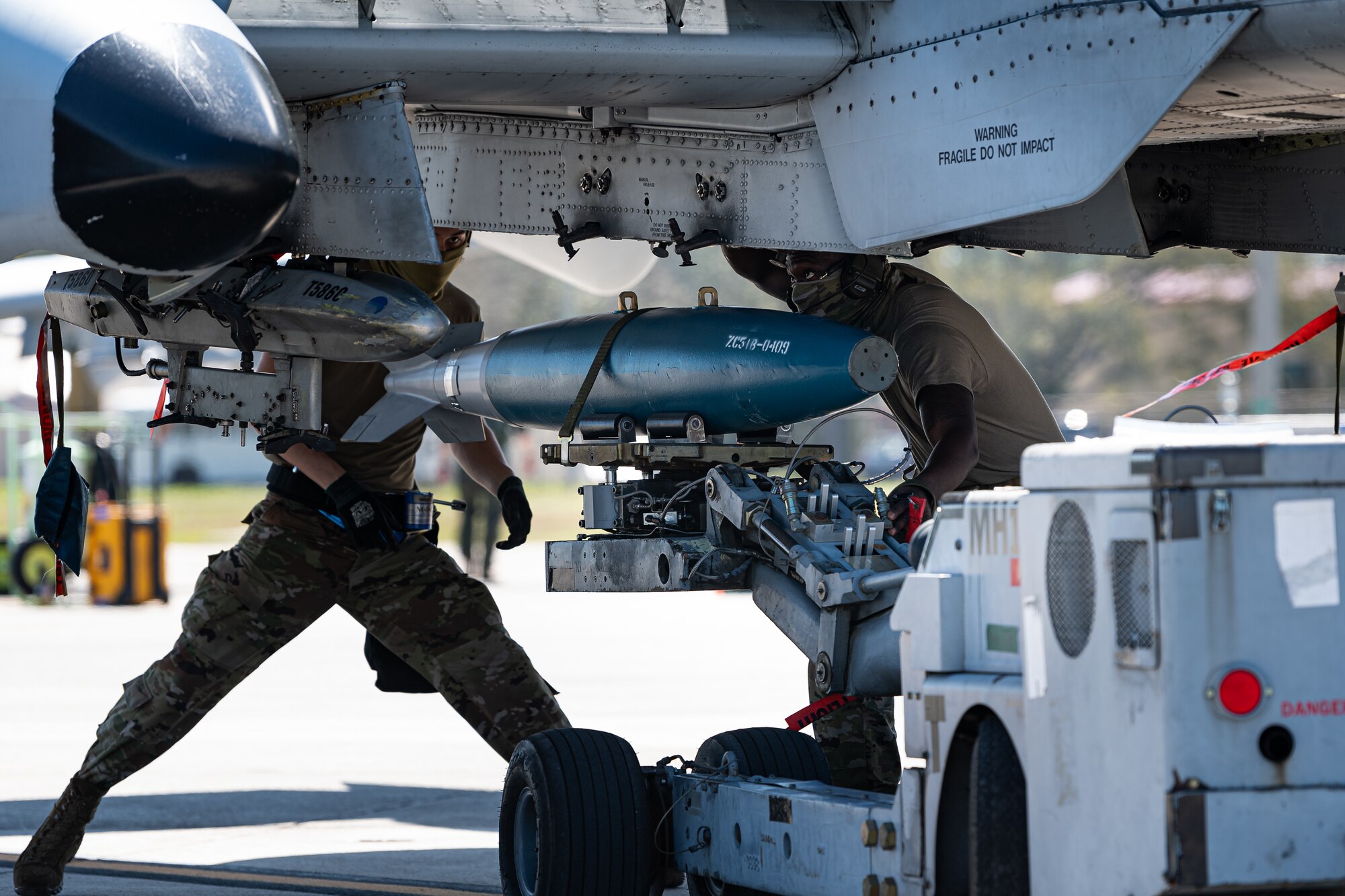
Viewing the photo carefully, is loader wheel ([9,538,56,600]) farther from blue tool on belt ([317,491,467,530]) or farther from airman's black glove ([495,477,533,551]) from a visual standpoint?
blue tool on belt ([317,491,467,530])

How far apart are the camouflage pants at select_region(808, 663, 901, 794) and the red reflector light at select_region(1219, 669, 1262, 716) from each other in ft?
9.93

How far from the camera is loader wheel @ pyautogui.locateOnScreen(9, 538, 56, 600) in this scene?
1903cm

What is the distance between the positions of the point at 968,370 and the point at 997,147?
2.76ft

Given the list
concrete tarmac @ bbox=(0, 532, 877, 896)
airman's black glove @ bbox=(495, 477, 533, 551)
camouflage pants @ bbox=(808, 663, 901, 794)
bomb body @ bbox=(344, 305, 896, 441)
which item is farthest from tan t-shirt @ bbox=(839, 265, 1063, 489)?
concrete tarmac @ bbox=(0, 532, 877, 896)

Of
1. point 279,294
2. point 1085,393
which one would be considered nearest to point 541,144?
point 279,294

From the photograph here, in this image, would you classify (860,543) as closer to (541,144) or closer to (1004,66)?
(1004,66)

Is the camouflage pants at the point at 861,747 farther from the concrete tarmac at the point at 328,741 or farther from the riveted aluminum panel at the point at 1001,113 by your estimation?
the riveted aluminum panel at the point at 1001,113

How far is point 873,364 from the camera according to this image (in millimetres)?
5609

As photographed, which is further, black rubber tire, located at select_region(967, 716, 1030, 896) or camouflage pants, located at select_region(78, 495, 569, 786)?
camouflage pants, located at select_region(78, 495, 569, 786)

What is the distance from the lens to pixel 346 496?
6.54 meters

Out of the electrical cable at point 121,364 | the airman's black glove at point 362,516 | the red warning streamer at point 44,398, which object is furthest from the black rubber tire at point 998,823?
the red warning streamer at point 44,398

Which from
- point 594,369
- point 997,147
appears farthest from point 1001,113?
point 594,369

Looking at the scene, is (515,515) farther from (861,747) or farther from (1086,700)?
(1086,700)

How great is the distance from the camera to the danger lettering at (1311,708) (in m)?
3.32
